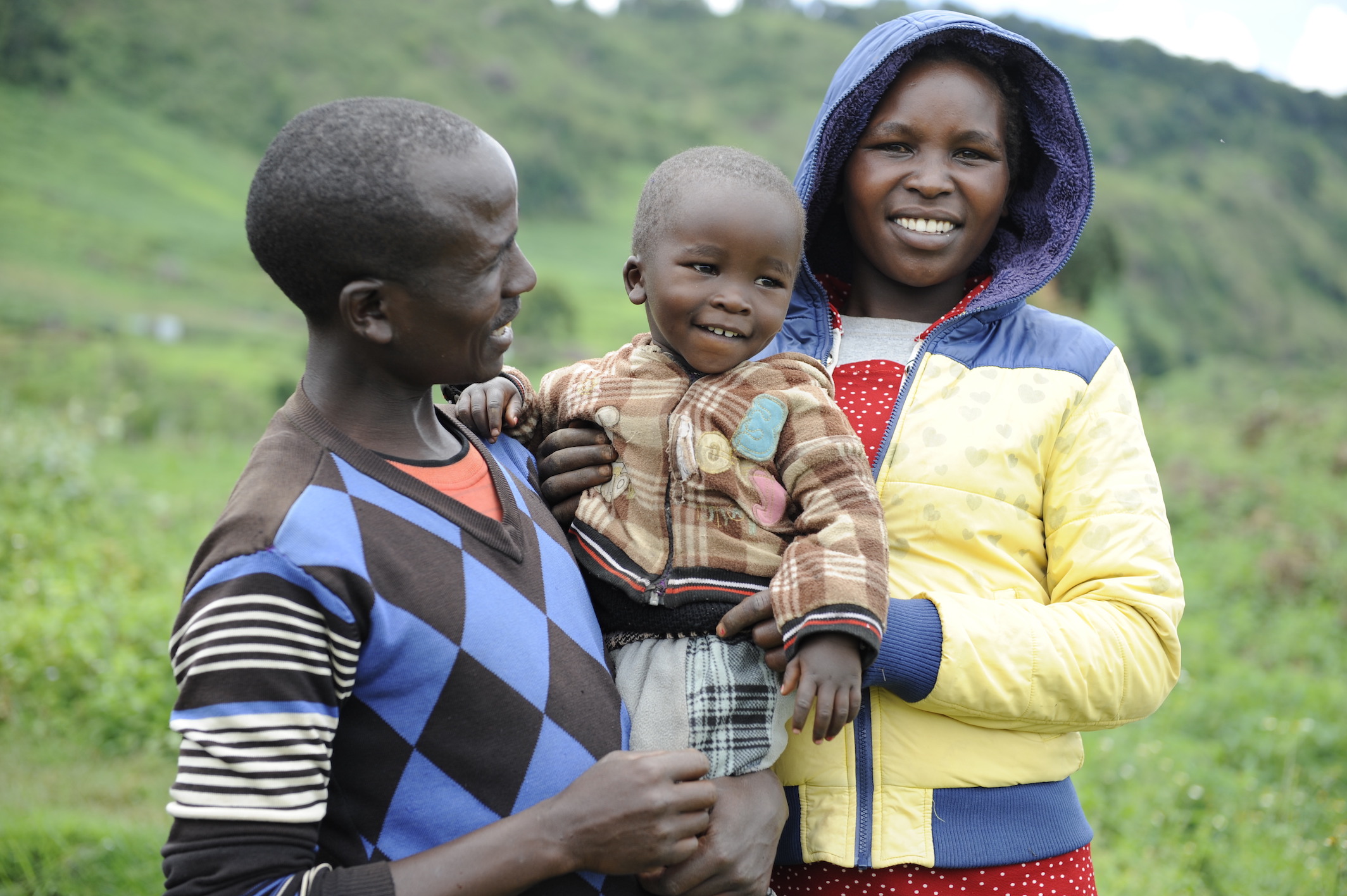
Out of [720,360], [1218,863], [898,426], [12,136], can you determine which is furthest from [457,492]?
[12,136]

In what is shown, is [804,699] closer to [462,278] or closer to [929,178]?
[462,278]

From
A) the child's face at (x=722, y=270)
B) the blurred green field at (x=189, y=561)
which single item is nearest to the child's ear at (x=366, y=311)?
the child's face at (x=722, y=270)

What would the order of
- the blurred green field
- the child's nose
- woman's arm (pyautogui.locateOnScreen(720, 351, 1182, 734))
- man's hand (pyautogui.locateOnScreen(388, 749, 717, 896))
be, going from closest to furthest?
1. man's hand (pyautogui.locateOnScreen(388, 749, 717, 896))
2. woman's arm (pyautogui.locateOnScreen(720, 351, 1182, 734))
3. the child's nose
4. the blurred green field

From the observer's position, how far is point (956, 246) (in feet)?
6.78

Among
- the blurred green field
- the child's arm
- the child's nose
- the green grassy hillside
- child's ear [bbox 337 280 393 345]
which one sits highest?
the green grassy hillside

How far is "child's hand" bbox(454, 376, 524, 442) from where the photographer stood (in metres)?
1.84

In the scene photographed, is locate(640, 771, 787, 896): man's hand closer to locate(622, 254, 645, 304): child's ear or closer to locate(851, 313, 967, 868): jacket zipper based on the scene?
locate(851, 313, 967, 868): jacket zipper

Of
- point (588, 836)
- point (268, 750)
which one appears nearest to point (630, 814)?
point (588, 836)

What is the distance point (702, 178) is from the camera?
1859mm

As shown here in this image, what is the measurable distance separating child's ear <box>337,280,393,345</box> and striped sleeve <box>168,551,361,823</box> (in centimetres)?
36

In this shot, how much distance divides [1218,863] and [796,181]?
10.8 ft

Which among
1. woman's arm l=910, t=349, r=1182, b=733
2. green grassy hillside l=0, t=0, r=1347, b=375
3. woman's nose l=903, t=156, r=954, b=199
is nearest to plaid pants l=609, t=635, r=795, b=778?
woman's arm l=910, t=349, r=1182, b=733

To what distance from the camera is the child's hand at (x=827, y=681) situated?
60.6 inches

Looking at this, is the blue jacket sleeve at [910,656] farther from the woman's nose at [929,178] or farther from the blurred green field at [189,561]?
the blurred green field at [189,561]
